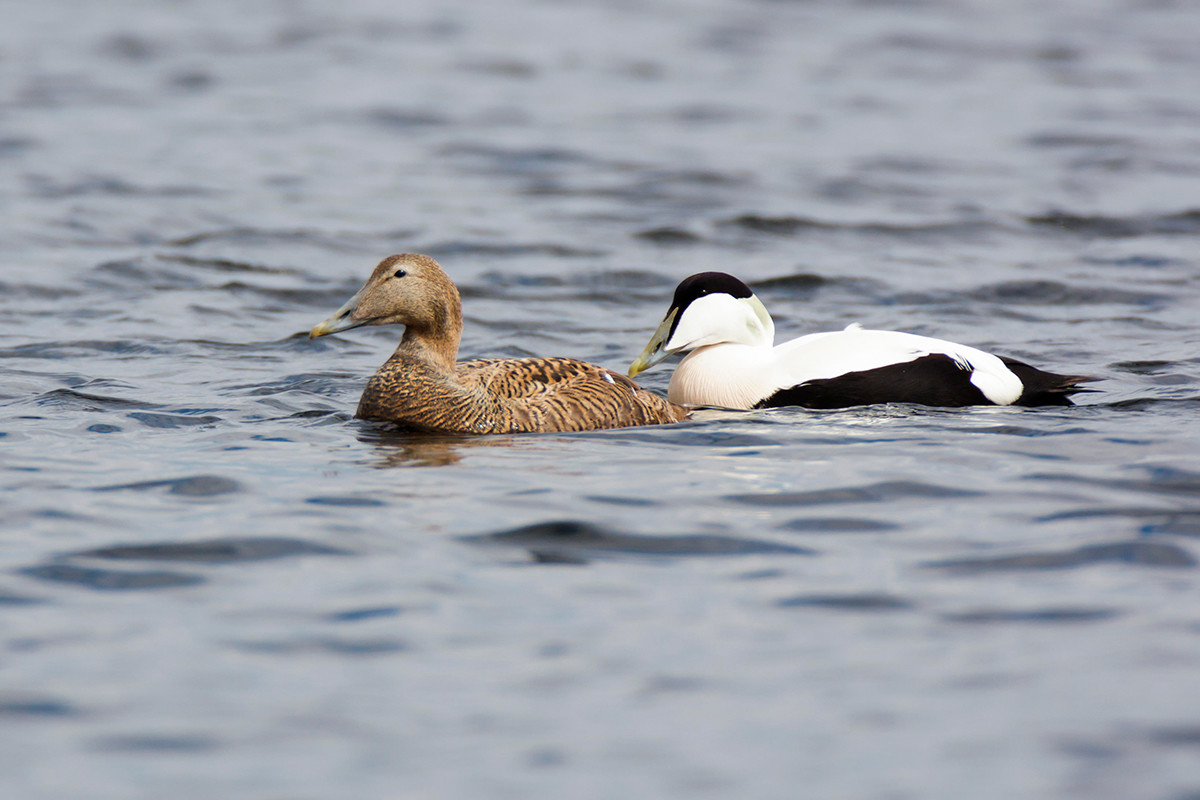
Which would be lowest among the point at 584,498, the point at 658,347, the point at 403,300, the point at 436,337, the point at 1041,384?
the point at 584,498

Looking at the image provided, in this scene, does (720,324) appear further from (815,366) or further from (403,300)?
(403,300)

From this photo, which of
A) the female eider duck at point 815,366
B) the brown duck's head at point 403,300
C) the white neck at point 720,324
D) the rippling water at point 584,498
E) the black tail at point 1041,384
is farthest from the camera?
the white neck at point 720,324

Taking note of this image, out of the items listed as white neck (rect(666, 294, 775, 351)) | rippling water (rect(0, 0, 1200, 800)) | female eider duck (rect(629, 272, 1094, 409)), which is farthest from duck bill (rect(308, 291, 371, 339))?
white neck (rect(666, 294, 775, 351))

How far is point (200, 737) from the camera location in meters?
3.63

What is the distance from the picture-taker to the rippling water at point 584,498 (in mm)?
3648

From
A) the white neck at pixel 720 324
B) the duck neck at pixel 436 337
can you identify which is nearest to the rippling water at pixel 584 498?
the duck neck at pixel 436 337

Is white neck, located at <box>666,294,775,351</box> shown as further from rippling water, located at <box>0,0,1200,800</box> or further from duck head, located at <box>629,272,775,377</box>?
rippling water, located at <box>0,0,1200,800</box>

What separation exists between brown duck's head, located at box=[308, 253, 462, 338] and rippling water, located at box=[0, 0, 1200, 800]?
551mm

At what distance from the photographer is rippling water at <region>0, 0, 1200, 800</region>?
A: 12.0 ft

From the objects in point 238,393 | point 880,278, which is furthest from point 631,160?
point 238,393

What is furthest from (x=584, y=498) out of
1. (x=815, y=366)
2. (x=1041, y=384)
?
(x=1041, y=384)

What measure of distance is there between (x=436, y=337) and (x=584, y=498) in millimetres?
1992

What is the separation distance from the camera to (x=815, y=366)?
7.71 metres

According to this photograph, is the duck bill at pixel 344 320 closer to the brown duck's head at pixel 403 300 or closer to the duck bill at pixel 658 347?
the brown duck's head at pixel 403 300
